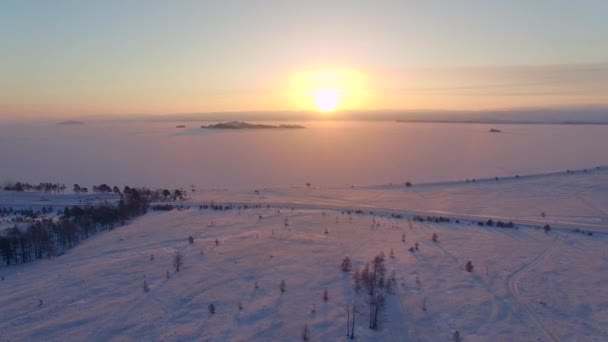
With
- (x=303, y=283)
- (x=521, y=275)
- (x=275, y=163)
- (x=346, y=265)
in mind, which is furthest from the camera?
(x=275, y=163)

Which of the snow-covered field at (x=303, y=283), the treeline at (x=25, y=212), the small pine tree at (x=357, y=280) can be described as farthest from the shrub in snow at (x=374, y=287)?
the treeline at (x=25, y=212)

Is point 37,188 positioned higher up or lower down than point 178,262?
higher up

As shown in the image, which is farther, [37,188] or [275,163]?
[275,163]

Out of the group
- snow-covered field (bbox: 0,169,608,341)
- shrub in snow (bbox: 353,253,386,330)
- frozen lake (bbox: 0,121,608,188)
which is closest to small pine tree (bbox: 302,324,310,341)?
snow-covered field (bbox: 0,169,608,341)

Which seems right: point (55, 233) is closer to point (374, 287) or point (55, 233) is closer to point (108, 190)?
point (374, 287)

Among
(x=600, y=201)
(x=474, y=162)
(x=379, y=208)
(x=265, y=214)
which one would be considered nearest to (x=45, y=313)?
(x=265, y=214)

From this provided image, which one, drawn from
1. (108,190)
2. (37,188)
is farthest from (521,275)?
(37,188)

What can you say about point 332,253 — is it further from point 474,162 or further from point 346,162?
point 474,162

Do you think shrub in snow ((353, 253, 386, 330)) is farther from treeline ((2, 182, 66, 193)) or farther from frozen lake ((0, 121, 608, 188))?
treeline ((2, 182, 66, 193))

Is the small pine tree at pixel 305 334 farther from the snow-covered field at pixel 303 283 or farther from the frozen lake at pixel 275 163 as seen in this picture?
the frozen lake at pixel 275 163
